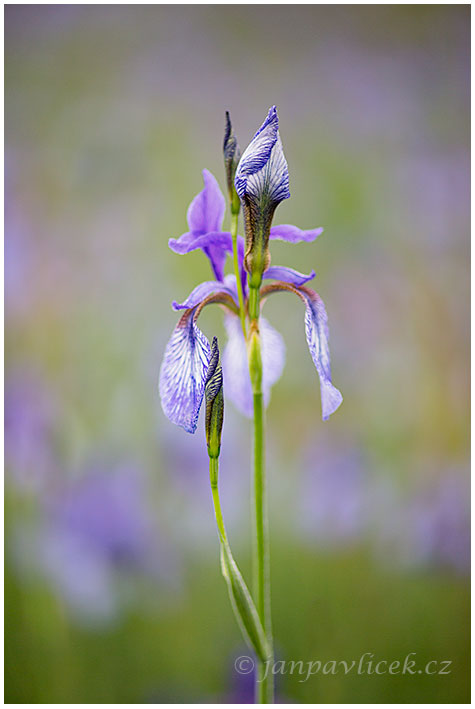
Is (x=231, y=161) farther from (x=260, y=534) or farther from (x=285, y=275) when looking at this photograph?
(x=260, y=534)

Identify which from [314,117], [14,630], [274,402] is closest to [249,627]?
[14,630]

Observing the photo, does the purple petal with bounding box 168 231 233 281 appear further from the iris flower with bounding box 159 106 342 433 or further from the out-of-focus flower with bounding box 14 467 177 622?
the out-of-focus flower with bounding box 14 467 177 622

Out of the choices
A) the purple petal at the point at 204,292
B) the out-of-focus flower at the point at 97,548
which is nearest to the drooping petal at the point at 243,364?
the purple petal at the point at 204,292

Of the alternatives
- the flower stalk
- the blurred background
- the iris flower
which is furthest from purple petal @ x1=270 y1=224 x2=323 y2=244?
the blurred background

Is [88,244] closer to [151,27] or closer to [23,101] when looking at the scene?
[23,101]

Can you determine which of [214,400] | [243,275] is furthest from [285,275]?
[214,400]

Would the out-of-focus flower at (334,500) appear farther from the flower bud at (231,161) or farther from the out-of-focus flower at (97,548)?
the flower bud at (231,161)
